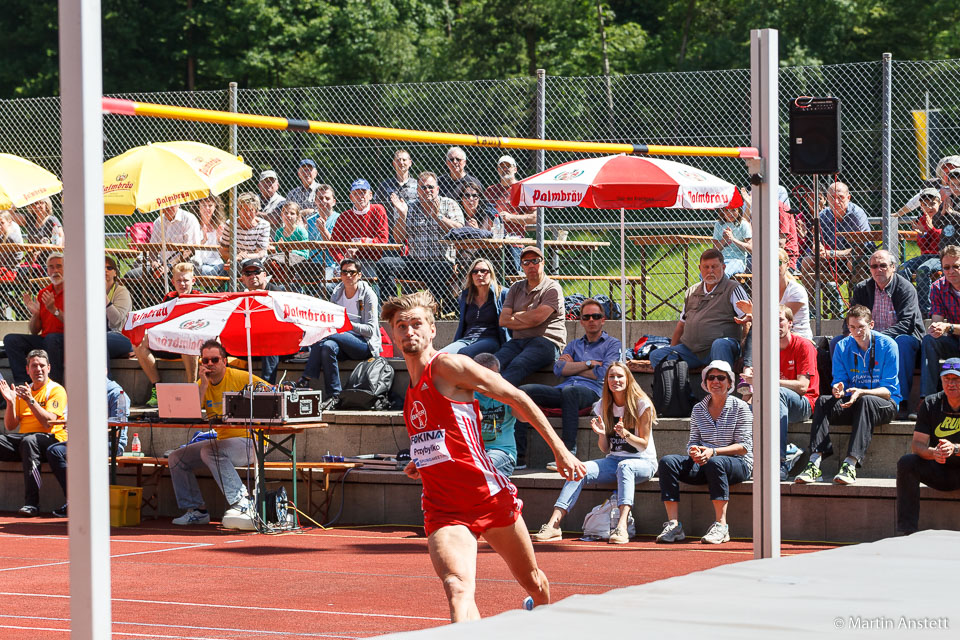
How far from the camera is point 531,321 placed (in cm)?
1218

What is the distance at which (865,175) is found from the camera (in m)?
12.8

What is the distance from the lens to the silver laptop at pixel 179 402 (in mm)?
11391

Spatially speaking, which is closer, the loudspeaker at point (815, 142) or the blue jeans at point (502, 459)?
the loudspeaker at point (815, 142)

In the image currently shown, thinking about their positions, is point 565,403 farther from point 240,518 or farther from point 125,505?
point 125,505

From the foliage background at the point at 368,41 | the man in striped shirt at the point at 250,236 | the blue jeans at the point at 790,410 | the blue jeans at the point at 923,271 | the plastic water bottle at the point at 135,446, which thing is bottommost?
the plastic water bottle at the point at 135,446

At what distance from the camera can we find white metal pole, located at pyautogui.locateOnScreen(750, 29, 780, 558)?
641 cm

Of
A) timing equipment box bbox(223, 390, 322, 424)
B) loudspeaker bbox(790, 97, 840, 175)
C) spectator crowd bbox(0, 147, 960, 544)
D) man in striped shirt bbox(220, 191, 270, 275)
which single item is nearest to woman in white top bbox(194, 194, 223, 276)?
spectator crowd bbox(0, 147, 960, 544)

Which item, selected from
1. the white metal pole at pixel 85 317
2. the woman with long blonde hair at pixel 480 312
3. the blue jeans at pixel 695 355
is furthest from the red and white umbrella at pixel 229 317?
the white metal pole at pixel 85 317

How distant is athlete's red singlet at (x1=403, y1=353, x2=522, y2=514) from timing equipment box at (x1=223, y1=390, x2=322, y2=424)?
18.1ft

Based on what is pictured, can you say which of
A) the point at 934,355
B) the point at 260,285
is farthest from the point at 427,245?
the point at 934,355

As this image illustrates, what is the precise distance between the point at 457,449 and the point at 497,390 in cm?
34

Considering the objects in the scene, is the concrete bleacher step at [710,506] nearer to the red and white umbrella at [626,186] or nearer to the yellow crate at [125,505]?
the yellow crate at [125,505]

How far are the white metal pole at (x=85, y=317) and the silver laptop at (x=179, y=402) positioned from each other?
7.44 m

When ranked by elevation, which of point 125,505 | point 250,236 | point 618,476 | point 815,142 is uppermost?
point 815,142
